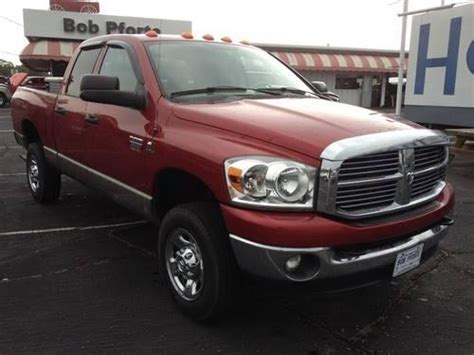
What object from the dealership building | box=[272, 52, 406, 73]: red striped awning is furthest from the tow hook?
box=[272, 52, 406, 73]: red striped awning

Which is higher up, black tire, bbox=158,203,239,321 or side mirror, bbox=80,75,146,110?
side mirror, bbox=80,75,146,110

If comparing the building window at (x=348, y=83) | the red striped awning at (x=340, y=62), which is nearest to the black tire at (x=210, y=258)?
the red striped awning at (x=340, y=62)

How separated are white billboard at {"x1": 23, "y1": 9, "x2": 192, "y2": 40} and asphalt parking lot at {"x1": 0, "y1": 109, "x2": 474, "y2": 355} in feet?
85.9

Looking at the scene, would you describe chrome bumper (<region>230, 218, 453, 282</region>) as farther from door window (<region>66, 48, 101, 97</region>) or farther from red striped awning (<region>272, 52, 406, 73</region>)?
red striped awning (<region>272, 52, 406, 73</region>)

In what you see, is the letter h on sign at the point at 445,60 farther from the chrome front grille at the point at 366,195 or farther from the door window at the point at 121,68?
the chrome front grille at the point at 366,195

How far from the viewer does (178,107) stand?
362 cm

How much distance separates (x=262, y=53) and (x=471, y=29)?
19.8ft

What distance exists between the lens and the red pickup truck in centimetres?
284

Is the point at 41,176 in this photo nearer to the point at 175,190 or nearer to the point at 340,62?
the point at 175,190

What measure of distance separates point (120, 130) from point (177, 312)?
149 cm

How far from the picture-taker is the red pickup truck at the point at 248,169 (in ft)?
9.32

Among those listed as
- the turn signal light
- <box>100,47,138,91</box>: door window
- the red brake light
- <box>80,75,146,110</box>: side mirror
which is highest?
the red brake light

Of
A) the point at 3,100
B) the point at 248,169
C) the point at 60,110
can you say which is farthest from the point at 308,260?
the point at 3,100

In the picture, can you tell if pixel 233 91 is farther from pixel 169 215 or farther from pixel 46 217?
pixel 46 217
